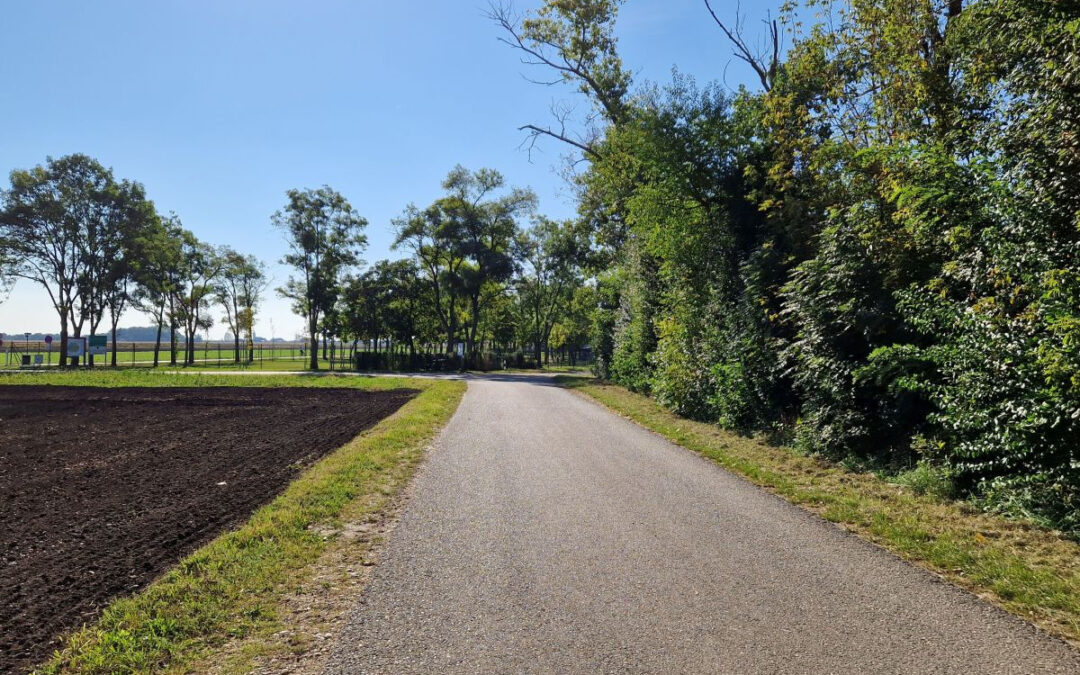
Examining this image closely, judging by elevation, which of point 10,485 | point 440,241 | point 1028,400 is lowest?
point 10,485

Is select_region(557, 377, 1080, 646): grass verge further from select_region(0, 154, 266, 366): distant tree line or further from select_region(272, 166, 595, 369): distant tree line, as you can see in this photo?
select_region(0, 154, 266, 366): distant tree line

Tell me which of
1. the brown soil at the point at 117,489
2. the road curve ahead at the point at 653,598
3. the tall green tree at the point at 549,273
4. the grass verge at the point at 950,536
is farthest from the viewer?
the tall green tree at the point at 549,273

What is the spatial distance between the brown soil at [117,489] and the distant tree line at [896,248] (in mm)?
7434

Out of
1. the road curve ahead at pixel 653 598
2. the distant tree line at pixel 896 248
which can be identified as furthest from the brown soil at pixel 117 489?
the distant tree line at pixel 896 248

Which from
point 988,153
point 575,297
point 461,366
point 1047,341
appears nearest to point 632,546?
point 1047,341

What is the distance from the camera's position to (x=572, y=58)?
66.7ft

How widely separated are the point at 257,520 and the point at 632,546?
11.6 feet

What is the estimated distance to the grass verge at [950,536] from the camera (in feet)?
11.8

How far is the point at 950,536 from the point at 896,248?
4077 millimetres

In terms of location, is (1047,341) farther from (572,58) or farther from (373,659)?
(572,58)

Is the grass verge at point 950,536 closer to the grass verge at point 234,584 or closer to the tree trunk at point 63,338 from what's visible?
the grass verge at point 234,584

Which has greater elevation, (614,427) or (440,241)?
(440,241)

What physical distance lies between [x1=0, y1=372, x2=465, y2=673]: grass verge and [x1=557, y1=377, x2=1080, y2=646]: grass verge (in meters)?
4.67

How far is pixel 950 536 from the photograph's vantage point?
4730 mm
